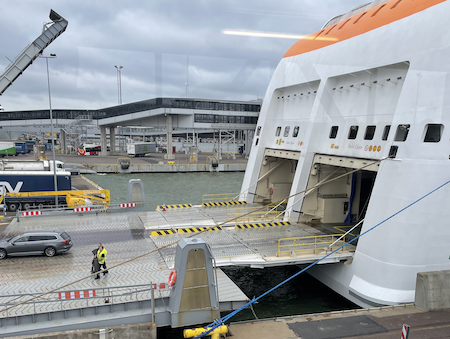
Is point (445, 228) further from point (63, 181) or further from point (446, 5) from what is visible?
point (63, 181)

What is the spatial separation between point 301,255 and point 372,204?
2984 millimetres

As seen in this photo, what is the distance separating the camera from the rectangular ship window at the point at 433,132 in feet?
33.3

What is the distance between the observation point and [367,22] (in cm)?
1291

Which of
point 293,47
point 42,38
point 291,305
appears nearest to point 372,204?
point 291,305

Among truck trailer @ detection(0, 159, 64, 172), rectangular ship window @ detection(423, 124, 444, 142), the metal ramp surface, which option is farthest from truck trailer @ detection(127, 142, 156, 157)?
rectangular ship window @ detection(423, 124, 444, 142)

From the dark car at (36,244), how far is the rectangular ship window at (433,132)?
12823 millimetres

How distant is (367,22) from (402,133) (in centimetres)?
503

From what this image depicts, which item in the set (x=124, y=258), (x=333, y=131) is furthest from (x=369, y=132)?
(x=124, y=258)

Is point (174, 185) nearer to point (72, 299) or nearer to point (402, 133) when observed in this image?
point (402, 133)

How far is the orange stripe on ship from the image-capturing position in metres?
11.2

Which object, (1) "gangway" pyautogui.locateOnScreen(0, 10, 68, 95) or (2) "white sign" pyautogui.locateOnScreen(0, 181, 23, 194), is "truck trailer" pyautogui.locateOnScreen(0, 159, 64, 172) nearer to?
(2) "white sign" pyautogui.locateOnScreen(0, 181, 23, 194)

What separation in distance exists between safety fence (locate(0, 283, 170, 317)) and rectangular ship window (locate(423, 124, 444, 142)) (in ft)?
29.9

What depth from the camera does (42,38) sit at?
26172 mm

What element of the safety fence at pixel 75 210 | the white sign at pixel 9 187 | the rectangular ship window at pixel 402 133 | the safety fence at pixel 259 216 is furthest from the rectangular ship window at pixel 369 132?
the white sign at pixel 9 187
